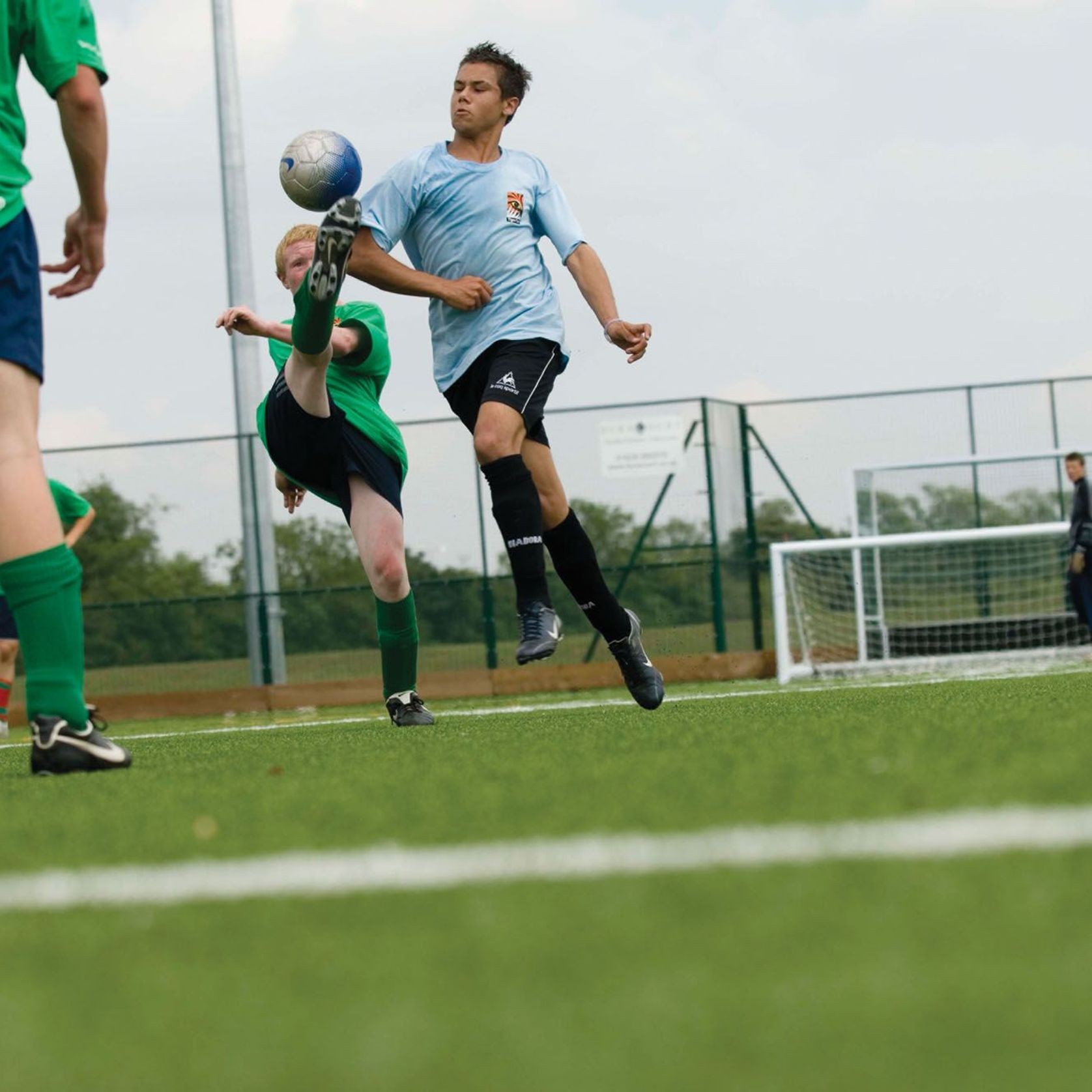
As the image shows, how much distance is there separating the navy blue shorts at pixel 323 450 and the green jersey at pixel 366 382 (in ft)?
0.10

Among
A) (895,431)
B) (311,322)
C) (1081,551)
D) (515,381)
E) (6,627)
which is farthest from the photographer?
(895,431)

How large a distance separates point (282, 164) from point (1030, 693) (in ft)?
10.7

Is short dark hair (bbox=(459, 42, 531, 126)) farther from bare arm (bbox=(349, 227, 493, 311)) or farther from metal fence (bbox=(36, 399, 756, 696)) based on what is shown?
metal fence (bbox=(36, 399, 756, 696))

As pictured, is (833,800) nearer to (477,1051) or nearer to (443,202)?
(477,1051)

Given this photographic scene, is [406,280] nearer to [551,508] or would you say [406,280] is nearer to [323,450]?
[323,450]

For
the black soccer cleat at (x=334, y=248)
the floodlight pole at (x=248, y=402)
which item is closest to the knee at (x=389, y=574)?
the black soccer cleat at (x=334, y=248)

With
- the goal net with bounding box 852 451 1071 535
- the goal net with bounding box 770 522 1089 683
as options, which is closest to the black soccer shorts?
the goal net with bounding box 770 522 1089 683

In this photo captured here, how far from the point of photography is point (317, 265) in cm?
530

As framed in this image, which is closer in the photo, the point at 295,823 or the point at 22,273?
the point at 295,823

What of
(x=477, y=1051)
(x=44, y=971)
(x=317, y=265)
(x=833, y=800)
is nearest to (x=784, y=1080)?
(x=477, y=1051)

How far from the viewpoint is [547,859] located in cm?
218

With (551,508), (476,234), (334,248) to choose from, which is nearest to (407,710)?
(551,508)

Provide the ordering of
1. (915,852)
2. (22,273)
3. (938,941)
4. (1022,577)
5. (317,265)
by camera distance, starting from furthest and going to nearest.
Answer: (1022,577)
(317,265)
(22,273)
(915,852)
(938,941)

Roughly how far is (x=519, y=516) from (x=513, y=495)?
71 mm
